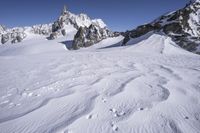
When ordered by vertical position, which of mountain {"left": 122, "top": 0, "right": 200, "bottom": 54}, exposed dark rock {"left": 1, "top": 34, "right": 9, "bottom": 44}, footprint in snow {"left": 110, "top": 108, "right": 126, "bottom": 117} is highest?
footprint in snow {"left": 110, "top": 108, "right": 126, "bottom": 117}

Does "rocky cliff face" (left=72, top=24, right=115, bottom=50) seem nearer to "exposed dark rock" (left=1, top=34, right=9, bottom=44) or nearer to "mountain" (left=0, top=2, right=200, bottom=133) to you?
"mountain" (left=0, top=2, right=200, bottom=133)

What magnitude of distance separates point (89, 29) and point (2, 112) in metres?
53.5

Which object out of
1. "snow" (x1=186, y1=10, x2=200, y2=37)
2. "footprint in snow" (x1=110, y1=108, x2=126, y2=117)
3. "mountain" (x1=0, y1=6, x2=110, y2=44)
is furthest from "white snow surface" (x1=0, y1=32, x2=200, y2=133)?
"mountain" (x1=0, y1=6, x2=110, y2=44)

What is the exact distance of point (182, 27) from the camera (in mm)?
29297

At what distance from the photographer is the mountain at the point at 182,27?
25.8 metres

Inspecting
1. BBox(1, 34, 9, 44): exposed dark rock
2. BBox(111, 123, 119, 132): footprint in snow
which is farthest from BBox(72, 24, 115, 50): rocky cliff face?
BBox(1, 34, 9, 44): exposed dark rock

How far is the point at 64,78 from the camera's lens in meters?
6.87

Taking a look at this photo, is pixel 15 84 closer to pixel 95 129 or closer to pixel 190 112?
pixel 95 129

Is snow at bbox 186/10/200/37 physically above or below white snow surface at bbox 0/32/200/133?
below

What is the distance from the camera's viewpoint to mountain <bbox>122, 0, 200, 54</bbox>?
25795mm

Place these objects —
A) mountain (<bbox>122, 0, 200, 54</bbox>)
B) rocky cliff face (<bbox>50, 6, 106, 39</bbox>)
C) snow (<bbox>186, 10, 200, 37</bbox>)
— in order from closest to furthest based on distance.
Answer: mountain (<bbox>122, 0, 200, 54</bbox>), snow (<bbox>186, 10, 200, 37</bbox>), rocky cliff face (<bbox>50, 6, 106, 39</bbox>)

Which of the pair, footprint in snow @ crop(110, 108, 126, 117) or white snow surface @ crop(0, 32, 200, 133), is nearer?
white snow surface @ crop(0, 32, 200, 133)

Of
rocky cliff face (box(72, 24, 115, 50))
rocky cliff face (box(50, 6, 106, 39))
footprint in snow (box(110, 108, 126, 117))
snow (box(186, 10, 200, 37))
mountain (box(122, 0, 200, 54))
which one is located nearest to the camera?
footprint in snow (box(110, 108, 126, 117))

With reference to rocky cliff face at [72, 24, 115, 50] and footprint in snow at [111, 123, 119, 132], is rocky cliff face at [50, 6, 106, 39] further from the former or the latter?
footprint in snow at [111, 123, 119, 132]
